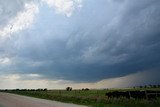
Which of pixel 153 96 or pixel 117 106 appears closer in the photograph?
pixel 117 106

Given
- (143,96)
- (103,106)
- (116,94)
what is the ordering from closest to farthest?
(103,106)
(143,96)
(116,94)

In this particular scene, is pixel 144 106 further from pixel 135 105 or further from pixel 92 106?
pixel 92 106

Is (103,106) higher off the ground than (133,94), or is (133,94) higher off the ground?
(133,94)

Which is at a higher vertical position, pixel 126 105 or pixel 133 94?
pixel 133 94

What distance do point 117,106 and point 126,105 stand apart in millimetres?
821

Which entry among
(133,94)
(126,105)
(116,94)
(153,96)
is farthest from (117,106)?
(116,94)

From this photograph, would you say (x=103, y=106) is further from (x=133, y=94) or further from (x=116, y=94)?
(x=116, y=94)

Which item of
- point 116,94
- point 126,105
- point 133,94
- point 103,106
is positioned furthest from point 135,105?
point 116,94

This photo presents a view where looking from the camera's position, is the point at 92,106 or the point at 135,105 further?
the point at 92,106

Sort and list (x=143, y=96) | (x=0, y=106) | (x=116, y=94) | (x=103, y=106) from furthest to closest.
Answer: (x=116, y=94)
(x=143, y=96)
(x=0, y=106)
(x=103, y=106)

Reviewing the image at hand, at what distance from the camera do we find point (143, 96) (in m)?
39.6

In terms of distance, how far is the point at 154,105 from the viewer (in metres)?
28.3

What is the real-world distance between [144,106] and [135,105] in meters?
1.06

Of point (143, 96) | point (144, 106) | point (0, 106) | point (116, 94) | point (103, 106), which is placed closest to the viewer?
point (144, 106)
